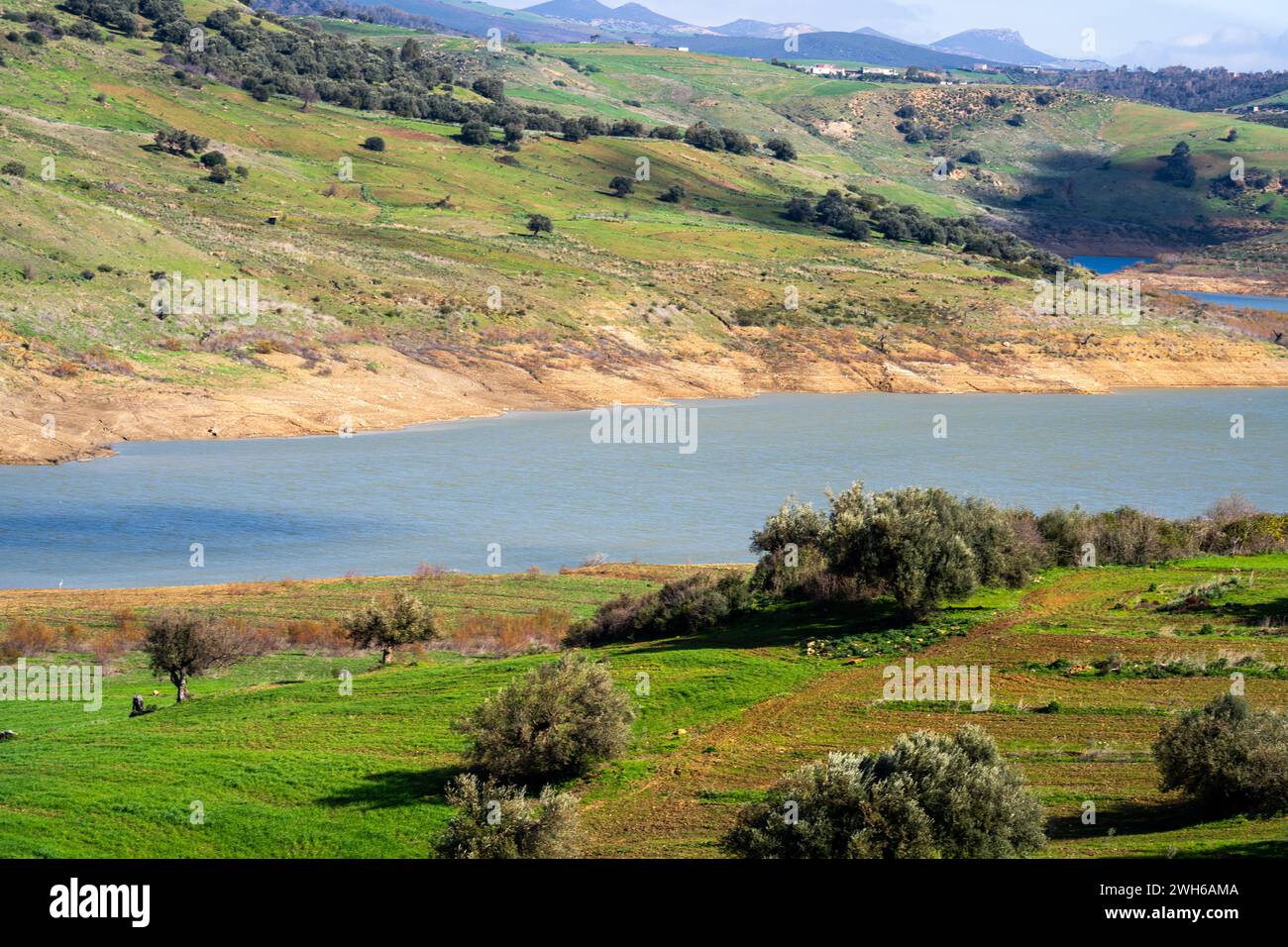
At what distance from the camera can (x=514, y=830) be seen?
19672 millimetres

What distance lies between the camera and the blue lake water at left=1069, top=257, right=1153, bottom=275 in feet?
574

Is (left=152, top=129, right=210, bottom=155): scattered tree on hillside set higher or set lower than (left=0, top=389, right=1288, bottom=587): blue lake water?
higher

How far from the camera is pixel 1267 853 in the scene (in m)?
17.0

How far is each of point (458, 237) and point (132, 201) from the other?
23.8 meters

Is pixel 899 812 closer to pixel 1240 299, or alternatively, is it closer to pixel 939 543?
pixel 939 543

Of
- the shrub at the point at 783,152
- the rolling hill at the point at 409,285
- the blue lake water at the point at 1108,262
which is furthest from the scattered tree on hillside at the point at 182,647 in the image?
the blue lake water at the point at 1108,262

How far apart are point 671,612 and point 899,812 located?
1958 centimetres

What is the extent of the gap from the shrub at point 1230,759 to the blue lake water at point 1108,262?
531 feet

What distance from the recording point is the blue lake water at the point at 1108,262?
174913 mm

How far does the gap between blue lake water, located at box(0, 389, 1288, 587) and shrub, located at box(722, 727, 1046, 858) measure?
31314 millimetres

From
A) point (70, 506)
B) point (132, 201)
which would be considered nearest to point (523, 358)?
point (132, 201)

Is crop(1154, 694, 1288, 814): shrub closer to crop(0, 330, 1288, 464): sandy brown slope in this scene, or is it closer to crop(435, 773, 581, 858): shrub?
crop(435, 773, 581, 858): shrub

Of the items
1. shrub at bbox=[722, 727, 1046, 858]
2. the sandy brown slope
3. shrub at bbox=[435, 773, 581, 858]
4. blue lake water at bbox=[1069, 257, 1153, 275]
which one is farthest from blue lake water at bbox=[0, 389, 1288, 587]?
blue lake water at bbox=[1069, 257, 1153, 275]

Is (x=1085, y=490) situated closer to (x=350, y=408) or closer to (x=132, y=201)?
(x=350, y=408)
